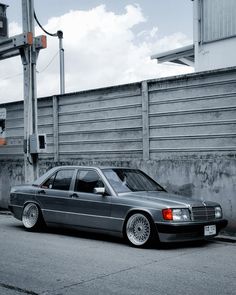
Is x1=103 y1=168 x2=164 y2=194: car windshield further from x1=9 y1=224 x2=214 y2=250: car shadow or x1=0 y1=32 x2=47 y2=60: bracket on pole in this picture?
x1=0 y1=32 x2=47 y2=60: bracket on pole

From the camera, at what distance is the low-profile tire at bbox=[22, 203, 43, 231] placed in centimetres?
1011

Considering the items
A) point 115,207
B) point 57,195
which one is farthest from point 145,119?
point 115,207

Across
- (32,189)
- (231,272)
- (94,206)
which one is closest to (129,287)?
(231,272)

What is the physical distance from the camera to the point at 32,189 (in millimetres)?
10344

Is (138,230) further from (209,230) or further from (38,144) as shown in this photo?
(38,144)

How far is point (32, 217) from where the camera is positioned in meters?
10.3

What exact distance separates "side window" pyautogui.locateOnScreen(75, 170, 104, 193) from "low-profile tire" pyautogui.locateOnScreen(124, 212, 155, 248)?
3.47 feet

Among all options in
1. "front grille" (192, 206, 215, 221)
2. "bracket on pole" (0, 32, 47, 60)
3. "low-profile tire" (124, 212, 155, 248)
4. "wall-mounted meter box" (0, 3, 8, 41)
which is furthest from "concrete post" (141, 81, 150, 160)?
"wall-mounted meter box" (0, 3, 8, 41)

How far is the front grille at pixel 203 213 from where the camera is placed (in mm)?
8297

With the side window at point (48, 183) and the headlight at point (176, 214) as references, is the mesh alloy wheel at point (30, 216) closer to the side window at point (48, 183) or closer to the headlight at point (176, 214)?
the side window at point (48, 183)

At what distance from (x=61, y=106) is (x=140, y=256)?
24.6ft

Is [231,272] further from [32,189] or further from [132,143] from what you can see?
[132,143]

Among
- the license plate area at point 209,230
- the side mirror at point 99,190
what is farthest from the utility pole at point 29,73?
the license plate area at point 209,230

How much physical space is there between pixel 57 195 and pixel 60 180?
35 centimetres
